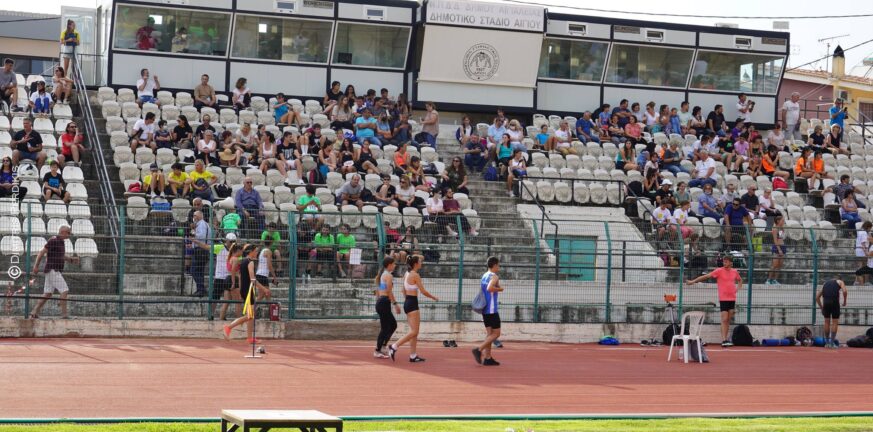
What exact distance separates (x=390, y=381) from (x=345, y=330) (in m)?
6.15

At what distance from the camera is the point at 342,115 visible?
31797 mm

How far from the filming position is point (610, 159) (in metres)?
33.1

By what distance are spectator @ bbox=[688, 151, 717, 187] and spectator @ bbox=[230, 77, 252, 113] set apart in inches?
449

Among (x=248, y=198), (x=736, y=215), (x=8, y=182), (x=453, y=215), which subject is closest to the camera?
(x=8, y=182)

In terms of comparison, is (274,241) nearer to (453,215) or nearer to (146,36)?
(453,215)

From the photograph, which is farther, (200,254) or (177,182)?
(177,182)

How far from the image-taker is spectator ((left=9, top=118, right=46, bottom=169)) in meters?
26.0

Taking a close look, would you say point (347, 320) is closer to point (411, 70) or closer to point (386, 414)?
point (386, 414)

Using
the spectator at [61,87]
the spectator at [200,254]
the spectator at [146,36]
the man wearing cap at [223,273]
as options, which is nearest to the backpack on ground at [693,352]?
the man wearing cap at [223,273]

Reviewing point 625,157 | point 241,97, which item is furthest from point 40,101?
point 625,157

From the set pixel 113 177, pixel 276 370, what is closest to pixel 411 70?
pixel 113 177

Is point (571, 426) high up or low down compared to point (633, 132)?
down

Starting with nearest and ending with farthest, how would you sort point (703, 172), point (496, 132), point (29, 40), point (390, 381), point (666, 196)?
1. point (390, 381)
2. point (666, 196)
3. point (703, 172)
4. point (496, 132)
5. point (29, 40)

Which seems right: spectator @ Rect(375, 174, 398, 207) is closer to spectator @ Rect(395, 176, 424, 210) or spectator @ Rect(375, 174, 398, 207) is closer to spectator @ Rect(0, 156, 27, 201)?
spectator @ Rect(395, 176, 424, 210)
